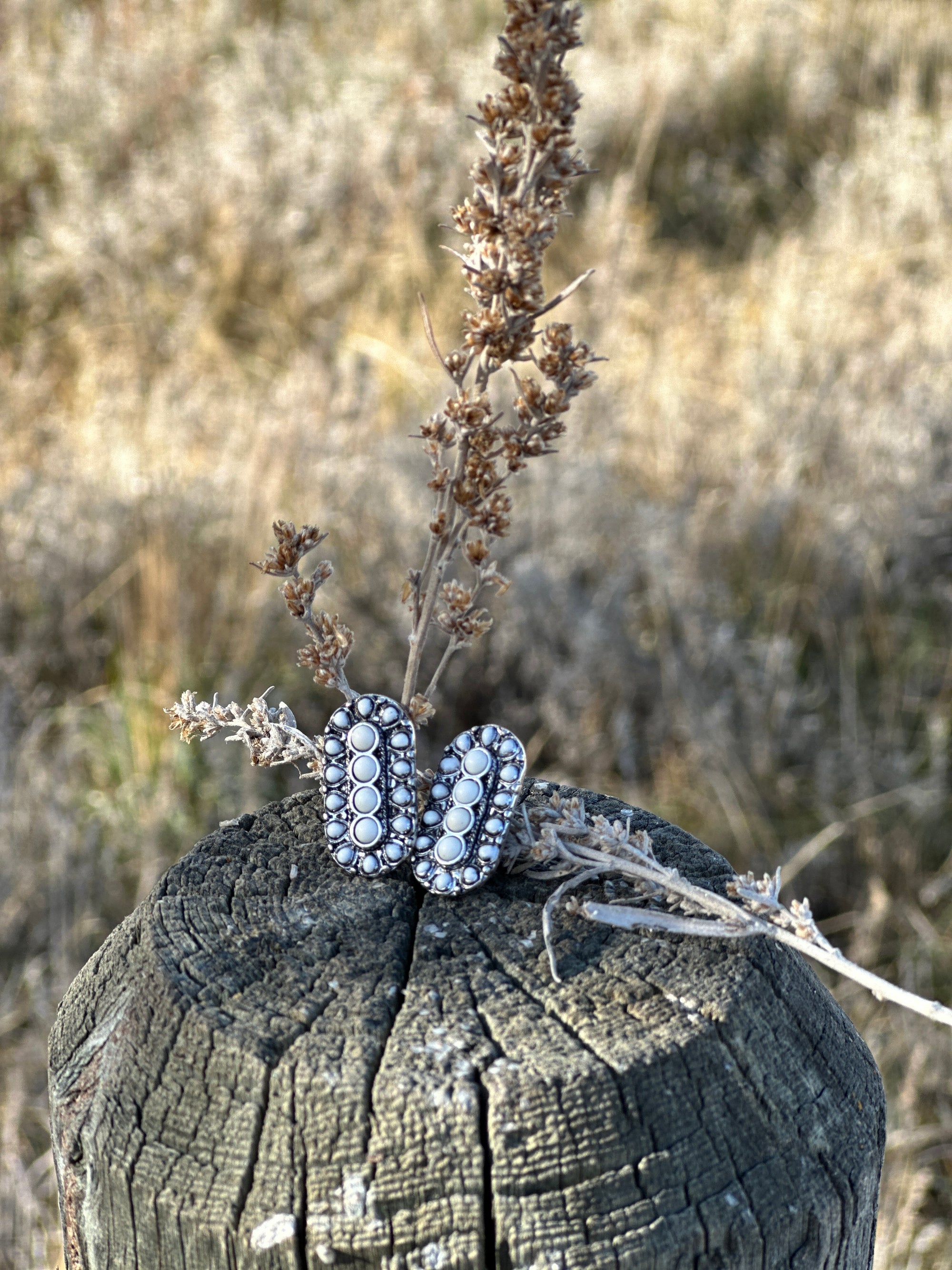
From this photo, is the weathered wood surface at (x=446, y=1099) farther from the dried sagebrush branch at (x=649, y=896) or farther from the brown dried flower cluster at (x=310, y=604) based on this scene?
the brown dried flower cluster at (x=310, y=604)

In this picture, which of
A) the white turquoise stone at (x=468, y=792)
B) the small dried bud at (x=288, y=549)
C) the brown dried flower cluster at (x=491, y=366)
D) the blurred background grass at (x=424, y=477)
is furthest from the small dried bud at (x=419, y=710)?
the blurred background grass at (x=424, y=477)

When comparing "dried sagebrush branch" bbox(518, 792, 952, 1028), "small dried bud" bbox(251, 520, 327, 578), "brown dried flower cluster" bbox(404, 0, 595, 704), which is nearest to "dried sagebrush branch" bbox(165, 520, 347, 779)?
"small dried bud" bbox(251, 520, 327, 578)

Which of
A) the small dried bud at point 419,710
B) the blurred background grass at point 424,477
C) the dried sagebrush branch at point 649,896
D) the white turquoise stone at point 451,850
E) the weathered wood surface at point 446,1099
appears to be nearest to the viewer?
the weathered wood surface at point 446,1099

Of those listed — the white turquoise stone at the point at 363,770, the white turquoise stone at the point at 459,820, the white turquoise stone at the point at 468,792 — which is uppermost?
the white turquoise stone at the point at 363,770

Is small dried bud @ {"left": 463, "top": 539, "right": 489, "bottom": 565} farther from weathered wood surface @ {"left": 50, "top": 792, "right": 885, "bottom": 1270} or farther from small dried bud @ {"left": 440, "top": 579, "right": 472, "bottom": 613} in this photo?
weathered wood surface @ {"left": 50, "top": 792, "right": 885, "bottom": 1270}

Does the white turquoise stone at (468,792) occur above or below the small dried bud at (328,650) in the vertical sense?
below

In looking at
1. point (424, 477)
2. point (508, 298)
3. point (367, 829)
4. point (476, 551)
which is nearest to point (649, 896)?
point (367, 829)

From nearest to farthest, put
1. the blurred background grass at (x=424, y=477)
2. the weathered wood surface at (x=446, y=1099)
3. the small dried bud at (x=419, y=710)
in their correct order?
the weathered wood surface at (x=446, y=1099) → the small dried bud at (x=419, y=710) → the blurred background grass at (x=424, y=477)
